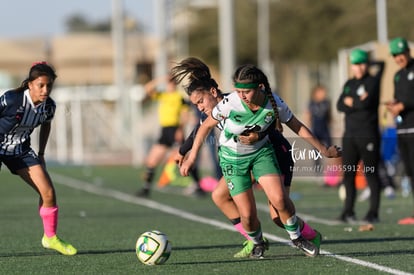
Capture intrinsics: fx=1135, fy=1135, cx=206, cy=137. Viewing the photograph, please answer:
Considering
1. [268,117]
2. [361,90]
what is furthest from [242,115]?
[361,90]

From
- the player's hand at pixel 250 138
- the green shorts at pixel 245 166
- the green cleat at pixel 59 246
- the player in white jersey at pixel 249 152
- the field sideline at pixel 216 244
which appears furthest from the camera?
the green cleat at pixel 59 246

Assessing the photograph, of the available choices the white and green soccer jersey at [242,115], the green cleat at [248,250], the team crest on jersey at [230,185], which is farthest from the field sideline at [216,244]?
the white and green soccer jersey at [242,115]

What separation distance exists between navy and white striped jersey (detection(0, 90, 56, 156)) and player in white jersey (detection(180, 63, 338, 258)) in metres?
1.67

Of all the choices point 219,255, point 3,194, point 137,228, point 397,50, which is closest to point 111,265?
point 219,255

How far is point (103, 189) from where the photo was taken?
2297 centimetres

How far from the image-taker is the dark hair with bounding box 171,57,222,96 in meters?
10.8

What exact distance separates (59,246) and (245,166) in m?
2.22

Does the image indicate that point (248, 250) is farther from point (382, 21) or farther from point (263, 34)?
point (263, 34)

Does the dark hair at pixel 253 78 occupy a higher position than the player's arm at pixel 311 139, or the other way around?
the dark hair at pixel 253 78

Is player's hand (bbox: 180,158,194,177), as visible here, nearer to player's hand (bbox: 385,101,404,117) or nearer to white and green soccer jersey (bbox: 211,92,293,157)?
white and green soccer jersey (bbox: 211,92,293,157)

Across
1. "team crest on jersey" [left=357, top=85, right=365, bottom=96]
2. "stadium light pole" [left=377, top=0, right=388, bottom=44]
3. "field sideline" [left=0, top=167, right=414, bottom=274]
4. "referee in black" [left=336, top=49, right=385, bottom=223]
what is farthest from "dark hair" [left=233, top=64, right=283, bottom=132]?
"stadium light pole" [left=377, top=0, right=388, bottom=44]

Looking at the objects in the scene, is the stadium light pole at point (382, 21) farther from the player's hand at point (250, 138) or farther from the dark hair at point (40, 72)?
the player's hand at point (250, 138)

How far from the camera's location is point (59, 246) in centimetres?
1125

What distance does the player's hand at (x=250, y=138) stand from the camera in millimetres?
10078
